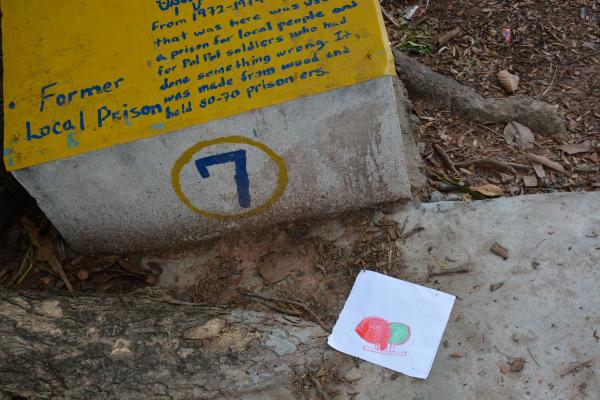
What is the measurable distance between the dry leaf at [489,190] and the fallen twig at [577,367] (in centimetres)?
111

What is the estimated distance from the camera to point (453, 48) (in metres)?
3.87

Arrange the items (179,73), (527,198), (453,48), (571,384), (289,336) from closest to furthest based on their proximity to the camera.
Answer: (571,384) < (289,336) < (179,73) < (527,198) < (453,48)

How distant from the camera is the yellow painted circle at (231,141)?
2.25 meters

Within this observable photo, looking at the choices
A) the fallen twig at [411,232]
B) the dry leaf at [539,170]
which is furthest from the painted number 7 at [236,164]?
the dry leaf at [539,170]

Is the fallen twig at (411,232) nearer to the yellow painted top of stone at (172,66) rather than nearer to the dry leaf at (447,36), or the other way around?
the yellow painted top of stone at (172,66)

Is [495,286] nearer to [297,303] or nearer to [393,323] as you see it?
[393,323]

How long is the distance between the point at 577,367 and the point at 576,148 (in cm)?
160

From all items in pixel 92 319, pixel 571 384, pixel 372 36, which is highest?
pixel 372 36

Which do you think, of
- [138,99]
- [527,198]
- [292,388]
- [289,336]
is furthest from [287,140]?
[527,198]

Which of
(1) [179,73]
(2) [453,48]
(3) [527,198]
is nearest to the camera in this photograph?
(1) [179,73]

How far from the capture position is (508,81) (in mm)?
3455

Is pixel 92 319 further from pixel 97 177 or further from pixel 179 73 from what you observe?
pixel 179 73

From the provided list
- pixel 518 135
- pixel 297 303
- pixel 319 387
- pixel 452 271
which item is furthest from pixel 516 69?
pixel 319 387

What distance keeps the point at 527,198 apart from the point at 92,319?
78.7 inches
